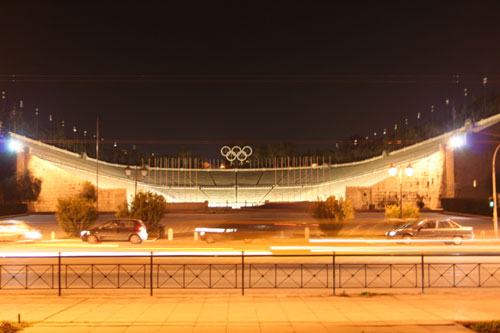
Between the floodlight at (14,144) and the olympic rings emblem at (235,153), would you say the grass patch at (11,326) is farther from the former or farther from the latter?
the olympic rings emblem at (235,153)

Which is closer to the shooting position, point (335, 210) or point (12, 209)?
point (335, 210)

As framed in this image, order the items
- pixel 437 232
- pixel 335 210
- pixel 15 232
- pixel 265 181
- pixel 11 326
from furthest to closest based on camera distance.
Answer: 1. pixel 265 181
2. pixel 335 210
3. pixel 15 232
4. pixel 437 232
5. pixel 11 326

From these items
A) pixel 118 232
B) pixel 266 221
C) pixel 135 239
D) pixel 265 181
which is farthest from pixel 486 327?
pixel 265 181

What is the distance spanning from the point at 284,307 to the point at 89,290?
561 centimetres

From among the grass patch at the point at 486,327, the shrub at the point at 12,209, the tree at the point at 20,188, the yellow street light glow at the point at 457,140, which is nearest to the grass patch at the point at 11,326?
the grass patch at the point at 486,327

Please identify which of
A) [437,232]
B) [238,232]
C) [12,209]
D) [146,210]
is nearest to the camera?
[238,232]

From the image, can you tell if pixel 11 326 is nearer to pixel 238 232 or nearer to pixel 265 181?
pixel 238 232

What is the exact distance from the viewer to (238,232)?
2475cm

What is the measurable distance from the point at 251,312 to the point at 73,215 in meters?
22.7

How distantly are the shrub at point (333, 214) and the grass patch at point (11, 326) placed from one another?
2248cm

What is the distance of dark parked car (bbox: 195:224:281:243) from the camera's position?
976 inches

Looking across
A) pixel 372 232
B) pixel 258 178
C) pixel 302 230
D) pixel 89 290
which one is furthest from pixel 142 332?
pixel 258 178

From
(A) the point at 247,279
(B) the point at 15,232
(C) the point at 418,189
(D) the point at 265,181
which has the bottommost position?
(A) the point at 247,279

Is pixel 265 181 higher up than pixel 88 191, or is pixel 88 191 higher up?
pixel 265 181
